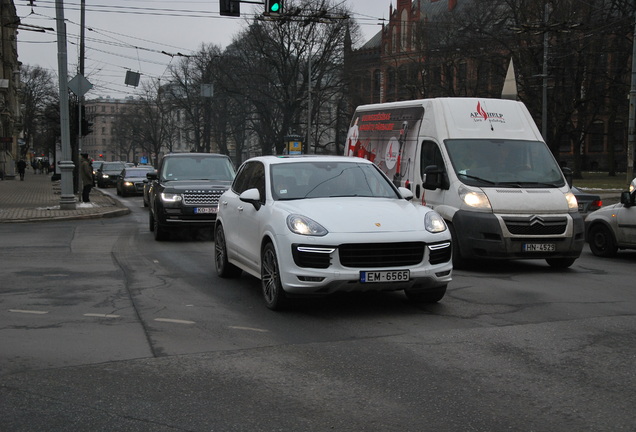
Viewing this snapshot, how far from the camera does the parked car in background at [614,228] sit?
42.5 feet

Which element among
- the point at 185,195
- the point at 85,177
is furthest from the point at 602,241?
the point at 85,177

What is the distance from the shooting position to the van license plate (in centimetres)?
1088

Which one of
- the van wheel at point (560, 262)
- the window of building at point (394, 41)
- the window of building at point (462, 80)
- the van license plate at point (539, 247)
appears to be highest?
the window of building at point (394, 41)

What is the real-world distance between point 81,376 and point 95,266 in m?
6.49

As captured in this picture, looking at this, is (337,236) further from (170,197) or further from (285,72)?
(285,72)

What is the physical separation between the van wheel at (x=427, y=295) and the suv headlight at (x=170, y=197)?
8.39 m

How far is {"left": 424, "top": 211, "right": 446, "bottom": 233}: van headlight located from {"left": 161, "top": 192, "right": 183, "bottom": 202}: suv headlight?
8581 mm

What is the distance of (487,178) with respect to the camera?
38.0 feet

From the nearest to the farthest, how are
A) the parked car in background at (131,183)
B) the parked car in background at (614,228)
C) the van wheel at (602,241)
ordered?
the parked car in background at (614,228) → the van wheel at (602,241) → the parked car in background at (131,183)

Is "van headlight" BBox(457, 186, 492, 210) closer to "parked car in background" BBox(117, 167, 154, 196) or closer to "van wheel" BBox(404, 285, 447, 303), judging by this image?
"van wheel" BBox(404, 285, 447, 303)

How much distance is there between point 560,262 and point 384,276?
199 inches

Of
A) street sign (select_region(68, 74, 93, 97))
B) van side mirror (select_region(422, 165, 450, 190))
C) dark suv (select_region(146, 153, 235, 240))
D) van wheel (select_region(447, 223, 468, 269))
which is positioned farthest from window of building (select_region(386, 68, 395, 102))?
van wheel (select_region(447, 223, 468, 269))

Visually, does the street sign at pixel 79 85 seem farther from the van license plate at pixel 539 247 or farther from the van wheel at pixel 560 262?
the van license plate at pixel 539 247

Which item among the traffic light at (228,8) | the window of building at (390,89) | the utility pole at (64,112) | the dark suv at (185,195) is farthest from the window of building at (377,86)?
the dark suv at (185,195)
